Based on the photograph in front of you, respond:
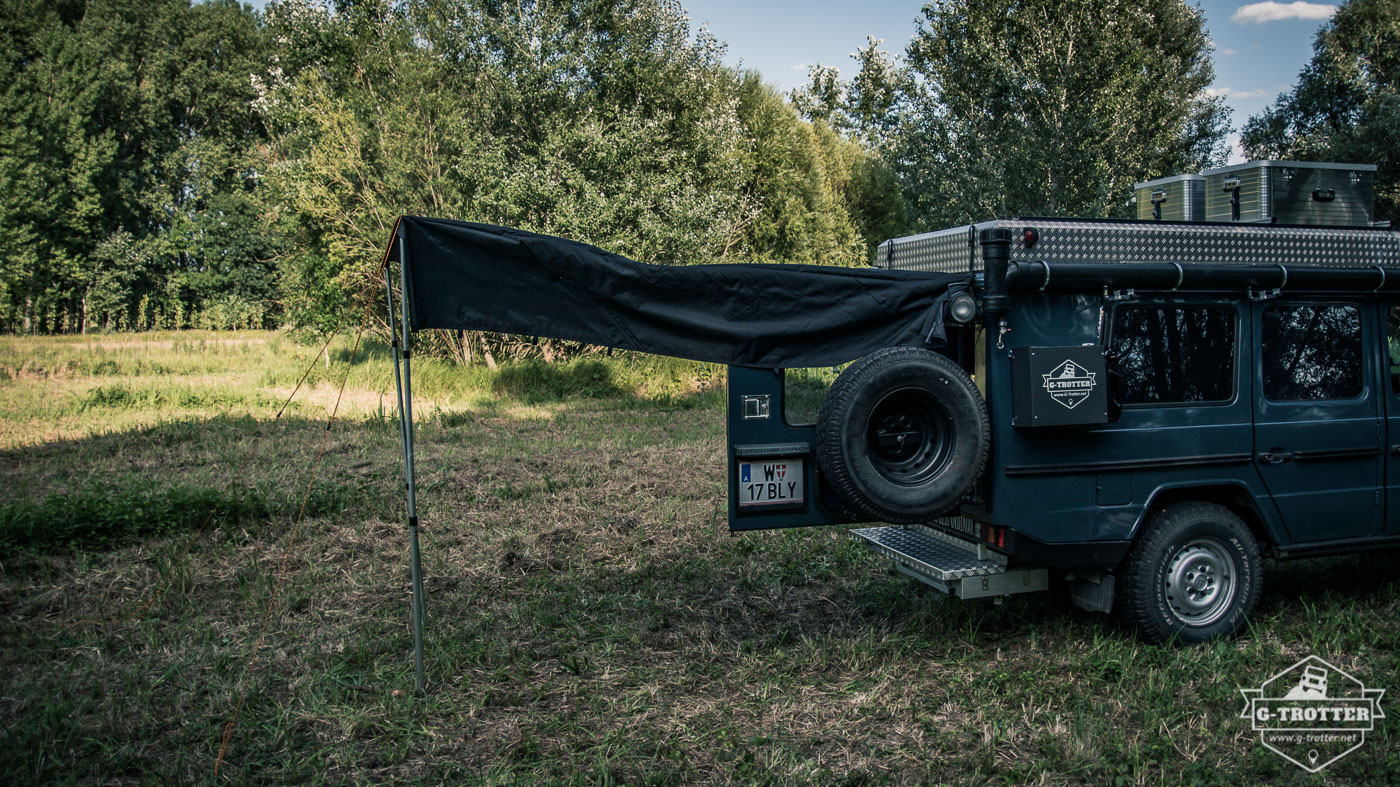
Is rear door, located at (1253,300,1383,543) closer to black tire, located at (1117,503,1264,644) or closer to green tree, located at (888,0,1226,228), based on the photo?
black tire, located at (1117,503,1264,644)

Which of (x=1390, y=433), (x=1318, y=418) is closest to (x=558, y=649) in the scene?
(x=1318, y=418)

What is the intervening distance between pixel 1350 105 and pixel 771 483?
2925 centimetres

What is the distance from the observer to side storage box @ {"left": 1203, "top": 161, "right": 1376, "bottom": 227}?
5.87 metres

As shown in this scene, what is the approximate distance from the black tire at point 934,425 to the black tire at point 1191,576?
1.28 meters

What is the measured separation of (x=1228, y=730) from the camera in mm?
4227

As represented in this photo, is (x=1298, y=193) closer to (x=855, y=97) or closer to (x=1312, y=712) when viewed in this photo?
(x=1312, y=712)

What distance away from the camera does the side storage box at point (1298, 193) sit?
19.3ft

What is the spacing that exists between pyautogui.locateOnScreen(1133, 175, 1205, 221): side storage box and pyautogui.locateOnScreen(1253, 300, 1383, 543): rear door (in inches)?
47.8

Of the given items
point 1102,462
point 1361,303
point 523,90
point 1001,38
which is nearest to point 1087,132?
point 1001,38

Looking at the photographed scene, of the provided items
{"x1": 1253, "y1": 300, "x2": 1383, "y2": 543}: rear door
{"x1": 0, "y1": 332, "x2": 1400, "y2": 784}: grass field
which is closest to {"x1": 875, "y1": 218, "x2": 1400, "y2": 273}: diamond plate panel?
{"x1": 1253, "y1": 300, "x2": 1383, "y2": 543}: rear door

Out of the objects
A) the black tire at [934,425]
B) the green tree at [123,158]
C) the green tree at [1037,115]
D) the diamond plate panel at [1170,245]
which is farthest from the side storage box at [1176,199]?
the green tree at [123,158]

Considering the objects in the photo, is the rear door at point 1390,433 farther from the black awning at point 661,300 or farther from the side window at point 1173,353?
the black awning at point 661,300

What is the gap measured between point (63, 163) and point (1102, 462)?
41.5 meters

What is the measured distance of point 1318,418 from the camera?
5426mm
